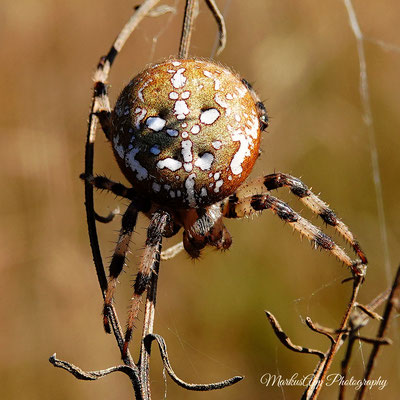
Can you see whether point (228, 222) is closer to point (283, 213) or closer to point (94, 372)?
point (283, 213)

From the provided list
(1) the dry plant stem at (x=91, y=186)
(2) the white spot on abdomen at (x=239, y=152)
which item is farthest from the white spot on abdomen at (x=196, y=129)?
(1) the dry plant stem at (x=91, y=186)

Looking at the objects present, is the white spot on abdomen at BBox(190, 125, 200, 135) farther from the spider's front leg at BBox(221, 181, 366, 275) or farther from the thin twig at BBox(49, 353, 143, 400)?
the thin twig at BBox(49, 353, 143, 400)

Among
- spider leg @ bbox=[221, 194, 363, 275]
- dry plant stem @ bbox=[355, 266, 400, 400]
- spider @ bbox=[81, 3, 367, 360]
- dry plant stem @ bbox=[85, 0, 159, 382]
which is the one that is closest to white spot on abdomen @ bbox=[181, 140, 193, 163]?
spider @ bbox=[81, 3, 367, 360]

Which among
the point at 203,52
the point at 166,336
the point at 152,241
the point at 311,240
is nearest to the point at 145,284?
the point at 152,241

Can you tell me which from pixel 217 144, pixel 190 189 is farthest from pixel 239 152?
pixel 190 189

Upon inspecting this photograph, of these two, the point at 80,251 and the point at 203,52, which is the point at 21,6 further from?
the point at 80,251

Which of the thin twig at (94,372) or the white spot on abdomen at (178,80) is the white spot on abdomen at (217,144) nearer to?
the white spot on abdomen at (178,80)
